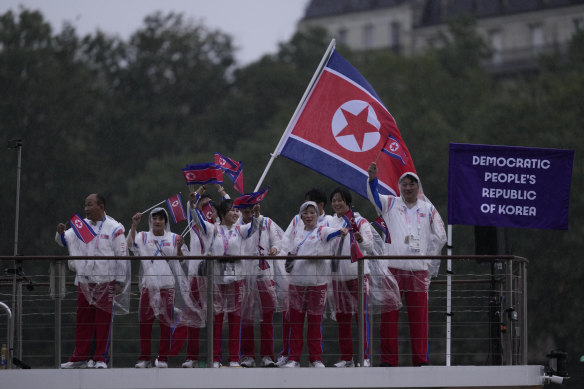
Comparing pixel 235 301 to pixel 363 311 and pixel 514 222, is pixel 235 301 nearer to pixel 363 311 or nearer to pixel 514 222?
pixel 363 311

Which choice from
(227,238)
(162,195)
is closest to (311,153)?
(227,238)

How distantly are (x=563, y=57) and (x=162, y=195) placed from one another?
25361 mm

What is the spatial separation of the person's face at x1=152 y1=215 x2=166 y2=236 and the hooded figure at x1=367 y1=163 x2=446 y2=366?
2.65 metres

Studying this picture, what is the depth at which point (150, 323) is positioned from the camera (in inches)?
585

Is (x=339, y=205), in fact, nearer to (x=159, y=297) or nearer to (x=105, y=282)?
(x=159, y=297)

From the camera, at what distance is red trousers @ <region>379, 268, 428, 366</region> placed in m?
14.0

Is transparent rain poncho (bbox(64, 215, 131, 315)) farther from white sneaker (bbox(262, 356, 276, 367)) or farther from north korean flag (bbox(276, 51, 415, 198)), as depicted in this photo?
north korean flag (bbox(276, 51, 415, 198))

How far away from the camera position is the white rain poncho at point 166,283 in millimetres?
14531

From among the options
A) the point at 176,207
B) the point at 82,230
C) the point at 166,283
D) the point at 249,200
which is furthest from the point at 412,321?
the point at 82,230

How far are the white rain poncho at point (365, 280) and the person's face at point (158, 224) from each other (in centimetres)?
216

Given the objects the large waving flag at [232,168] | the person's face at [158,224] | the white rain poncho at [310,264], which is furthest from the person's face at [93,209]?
the white rain poncho at [310,264]

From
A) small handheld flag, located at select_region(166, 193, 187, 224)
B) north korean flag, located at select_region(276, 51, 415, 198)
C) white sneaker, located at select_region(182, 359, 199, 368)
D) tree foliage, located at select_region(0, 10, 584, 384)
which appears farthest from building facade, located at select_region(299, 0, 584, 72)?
white sneaker, located at select_region(182, 359, 199, 368)

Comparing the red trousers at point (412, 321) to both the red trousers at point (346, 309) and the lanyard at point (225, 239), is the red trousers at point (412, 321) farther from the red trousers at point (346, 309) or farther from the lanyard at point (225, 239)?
the lanyard at point (225, 239)

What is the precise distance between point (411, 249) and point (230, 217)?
7.56ft
